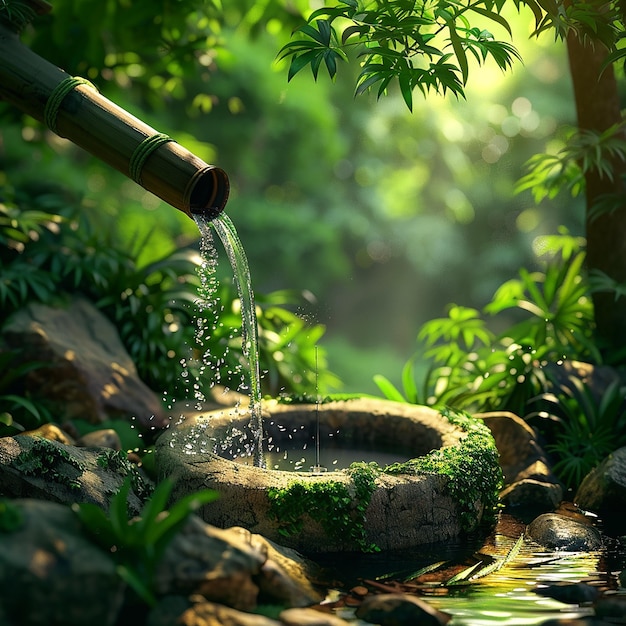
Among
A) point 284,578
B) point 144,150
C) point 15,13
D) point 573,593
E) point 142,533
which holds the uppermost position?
point 15,13

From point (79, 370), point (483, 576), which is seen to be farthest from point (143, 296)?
point (483, 576)

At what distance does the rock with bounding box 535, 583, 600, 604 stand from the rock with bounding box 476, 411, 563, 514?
159cm

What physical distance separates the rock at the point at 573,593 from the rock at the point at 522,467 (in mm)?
1592

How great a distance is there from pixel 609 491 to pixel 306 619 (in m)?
2.77

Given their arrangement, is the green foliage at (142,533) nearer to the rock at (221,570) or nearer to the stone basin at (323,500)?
the rock at (221,570)

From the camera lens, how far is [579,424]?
630 cm

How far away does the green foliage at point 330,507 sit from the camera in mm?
4152

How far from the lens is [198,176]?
14.0 ft

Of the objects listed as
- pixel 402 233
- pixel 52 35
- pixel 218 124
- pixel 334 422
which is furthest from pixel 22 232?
pixel 402 233

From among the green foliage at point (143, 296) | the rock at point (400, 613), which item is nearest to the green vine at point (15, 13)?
the green foliage at point (143, 296)

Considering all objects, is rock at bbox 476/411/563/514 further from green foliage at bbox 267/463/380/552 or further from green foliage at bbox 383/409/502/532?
green foliage at bbox 267/463/380/552

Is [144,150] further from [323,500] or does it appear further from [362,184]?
[362,184]

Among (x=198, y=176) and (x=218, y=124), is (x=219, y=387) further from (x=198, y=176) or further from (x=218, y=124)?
(x=218, y=124)

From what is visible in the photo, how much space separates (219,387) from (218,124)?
28.4ft
